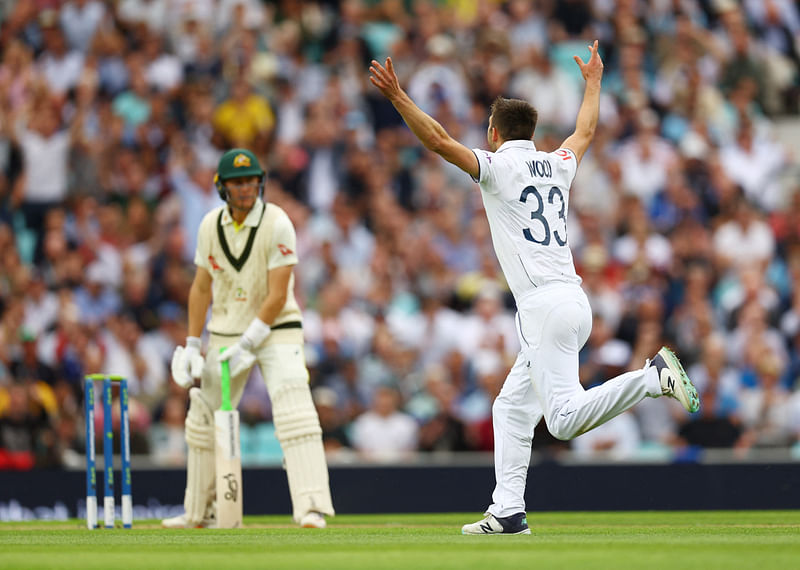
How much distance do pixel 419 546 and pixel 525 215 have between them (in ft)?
7.21

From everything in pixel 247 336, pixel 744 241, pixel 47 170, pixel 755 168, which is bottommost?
pixel 247 336

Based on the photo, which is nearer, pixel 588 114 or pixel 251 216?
pixel 588 114

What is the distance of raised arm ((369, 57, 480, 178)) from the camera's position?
8578 millimetres

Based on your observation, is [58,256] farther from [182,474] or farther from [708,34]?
[708,34]

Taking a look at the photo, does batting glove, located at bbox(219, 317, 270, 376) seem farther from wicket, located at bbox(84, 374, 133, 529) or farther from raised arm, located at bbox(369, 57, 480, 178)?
raised arm, located at bbox(369, 57, 480, 178)

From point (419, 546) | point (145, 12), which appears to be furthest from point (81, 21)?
point (419, 546)

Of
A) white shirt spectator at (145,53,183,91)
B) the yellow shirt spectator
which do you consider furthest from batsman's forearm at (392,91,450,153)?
white shirt spectator at (145,53,183,91)

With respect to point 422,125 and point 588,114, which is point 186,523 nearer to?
point 422,125

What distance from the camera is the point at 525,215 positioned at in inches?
351

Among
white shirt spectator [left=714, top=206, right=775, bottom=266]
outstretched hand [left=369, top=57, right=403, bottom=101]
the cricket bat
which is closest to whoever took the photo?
outstretched hand [left=369, top=57, right=403, bottom=101]

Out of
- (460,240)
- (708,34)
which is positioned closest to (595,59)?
(460,240)

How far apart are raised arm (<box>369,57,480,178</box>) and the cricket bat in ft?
8.83

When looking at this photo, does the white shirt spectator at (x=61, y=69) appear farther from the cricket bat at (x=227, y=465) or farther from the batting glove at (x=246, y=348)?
the cricket bat at (x=227, y=465)

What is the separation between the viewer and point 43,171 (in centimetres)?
1792
